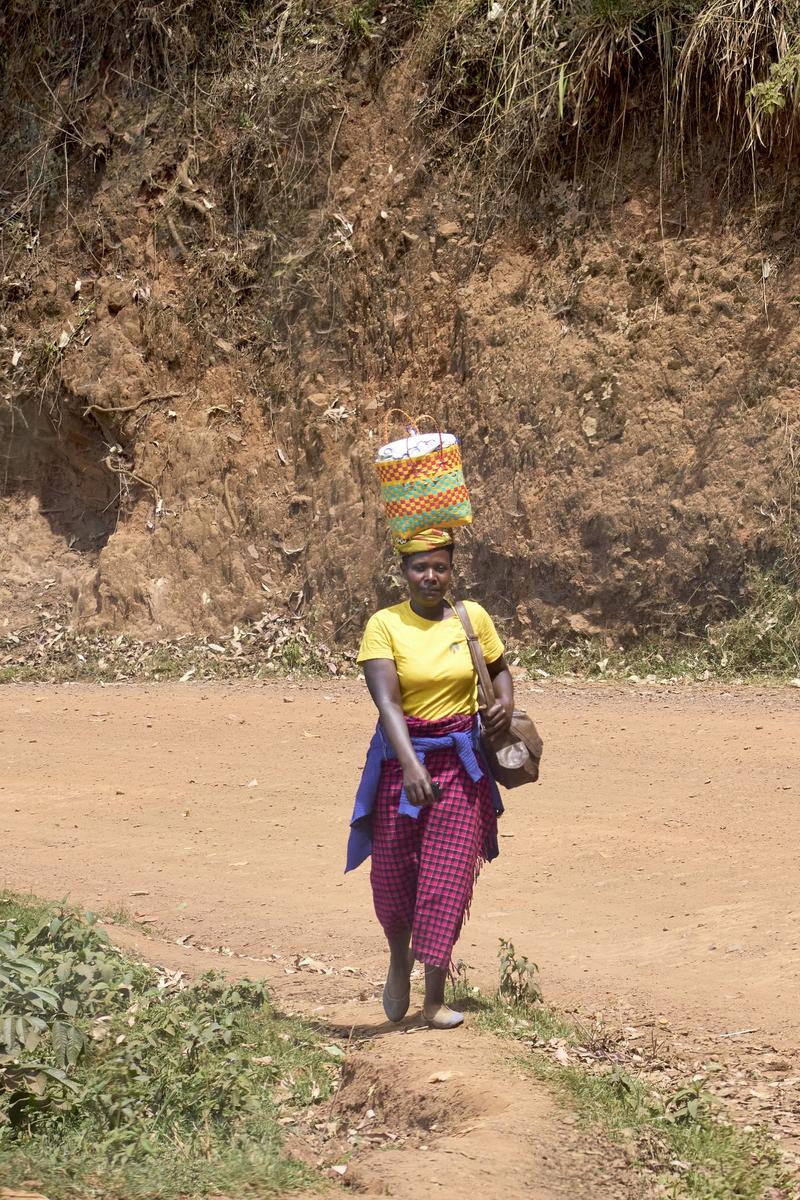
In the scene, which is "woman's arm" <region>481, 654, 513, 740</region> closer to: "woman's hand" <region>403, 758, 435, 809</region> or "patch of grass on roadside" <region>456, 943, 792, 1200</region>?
"woman's hand" <region>403, 758, 435, 809</region>

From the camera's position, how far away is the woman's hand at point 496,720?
4.36 m

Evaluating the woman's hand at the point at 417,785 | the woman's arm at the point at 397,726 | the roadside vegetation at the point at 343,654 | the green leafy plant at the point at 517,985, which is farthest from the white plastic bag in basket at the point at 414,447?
the roadside vegetation at the point at 343,654

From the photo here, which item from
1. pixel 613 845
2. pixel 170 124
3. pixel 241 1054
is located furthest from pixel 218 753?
pixel 170 124

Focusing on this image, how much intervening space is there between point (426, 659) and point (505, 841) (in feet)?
8.37

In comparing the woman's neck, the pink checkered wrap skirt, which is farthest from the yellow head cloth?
the pink checkered wrap skirt

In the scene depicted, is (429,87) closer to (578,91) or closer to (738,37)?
(578,91)

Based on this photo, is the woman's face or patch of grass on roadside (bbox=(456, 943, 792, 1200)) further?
the woman's face

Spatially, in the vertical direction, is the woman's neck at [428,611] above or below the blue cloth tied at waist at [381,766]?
above

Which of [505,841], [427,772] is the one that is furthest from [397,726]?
[505,841]

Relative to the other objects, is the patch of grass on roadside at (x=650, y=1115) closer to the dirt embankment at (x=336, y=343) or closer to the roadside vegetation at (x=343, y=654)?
the roadside vegetation at (x=343, y=654)

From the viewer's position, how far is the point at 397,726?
4.19 m

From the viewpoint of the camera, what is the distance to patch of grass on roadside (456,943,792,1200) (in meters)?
3.41

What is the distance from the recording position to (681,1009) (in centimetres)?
455

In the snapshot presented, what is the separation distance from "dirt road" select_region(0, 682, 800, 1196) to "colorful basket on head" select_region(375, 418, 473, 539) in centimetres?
152
